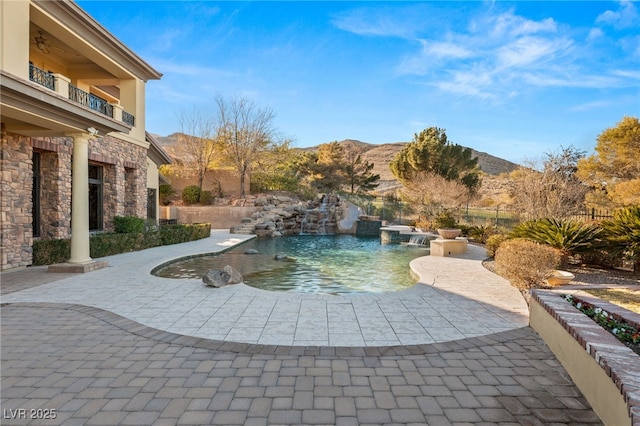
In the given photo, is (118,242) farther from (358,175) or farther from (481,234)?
(358,175)

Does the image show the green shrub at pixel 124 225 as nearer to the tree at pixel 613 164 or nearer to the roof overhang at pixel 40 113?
the roof overhang at pixel 40 113

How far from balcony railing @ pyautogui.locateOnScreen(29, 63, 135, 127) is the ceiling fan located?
1711mm

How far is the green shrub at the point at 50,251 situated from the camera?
8.25 meters

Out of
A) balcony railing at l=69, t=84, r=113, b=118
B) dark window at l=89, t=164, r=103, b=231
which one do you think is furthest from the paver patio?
dark window at l=89, t=164, r=103, b=231

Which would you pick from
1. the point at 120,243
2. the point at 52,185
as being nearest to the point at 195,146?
the point at 120,243

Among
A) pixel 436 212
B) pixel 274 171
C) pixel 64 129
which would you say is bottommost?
pixel 436 212

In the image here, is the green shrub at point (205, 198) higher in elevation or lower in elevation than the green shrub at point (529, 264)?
higher

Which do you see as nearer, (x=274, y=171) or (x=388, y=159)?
(x=274, y=171)

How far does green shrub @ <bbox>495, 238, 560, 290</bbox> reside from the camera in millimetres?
5980

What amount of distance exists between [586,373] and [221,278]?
555 centimetres

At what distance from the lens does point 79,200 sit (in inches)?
302

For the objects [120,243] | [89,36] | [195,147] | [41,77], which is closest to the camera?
[41,77]

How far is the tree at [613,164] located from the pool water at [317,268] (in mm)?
9908

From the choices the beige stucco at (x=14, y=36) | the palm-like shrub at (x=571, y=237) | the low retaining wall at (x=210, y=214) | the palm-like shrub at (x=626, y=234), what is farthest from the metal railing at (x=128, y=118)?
the palm-like shrub at (x=626, y=234)
